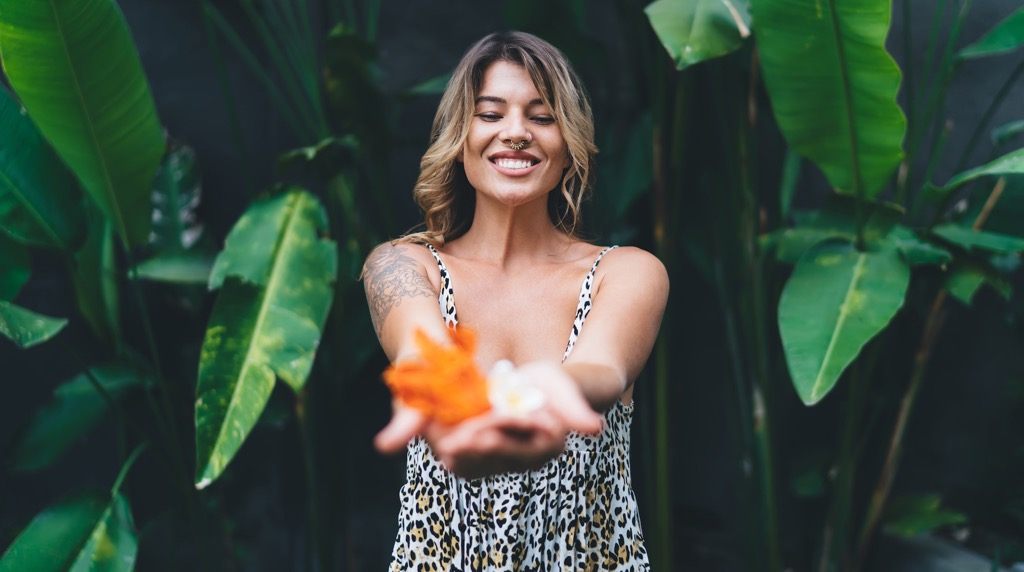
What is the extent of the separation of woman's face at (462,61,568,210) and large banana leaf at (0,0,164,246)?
31.5 inches

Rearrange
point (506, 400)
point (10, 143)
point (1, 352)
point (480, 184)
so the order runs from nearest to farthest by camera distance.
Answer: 1. point (506, 400)
2. point (480, 184)
3. point (10, 143)
4. point (1, 352)

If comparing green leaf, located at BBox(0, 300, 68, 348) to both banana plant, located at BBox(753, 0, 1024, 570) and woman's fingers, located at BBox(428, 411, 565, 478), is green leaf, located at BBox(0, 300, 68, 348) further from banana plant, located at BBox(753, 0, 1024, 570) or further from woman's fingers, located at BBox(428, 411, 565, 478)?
banana plant, located at BBox(753, 0, 1024, 570)

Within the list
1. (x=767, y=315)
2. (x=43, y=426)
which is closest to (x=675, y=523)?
(x=767, y=315)

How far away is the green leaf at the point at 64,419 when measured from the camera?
6.91 ft

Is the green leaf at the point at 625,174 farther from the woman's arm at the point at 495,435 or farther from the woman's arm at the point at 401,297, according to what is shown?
the woman's arm at the point at 495,435

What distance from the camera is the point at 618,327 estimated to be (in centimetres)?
115

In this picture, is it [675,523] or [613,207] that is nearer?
[613,207]

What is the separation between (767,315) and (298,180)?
1312 mm

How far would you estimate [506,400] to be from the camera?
2.85ft

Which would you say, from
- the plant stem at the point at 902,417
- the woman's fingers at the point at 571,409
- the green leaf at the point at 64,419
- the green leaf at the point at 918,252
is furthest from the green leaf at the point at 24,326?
the plant stem at the point at 902,417

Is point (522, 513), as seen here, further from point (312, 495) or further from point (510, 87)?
point (312, 495)

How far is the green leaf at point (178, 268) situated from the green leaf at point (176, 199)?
233mm

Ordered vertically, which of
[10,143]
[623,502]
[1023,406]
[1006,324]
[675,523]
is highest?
[10,143]

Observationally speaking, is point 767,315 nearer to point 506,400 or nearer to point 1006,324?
point 1006,324
